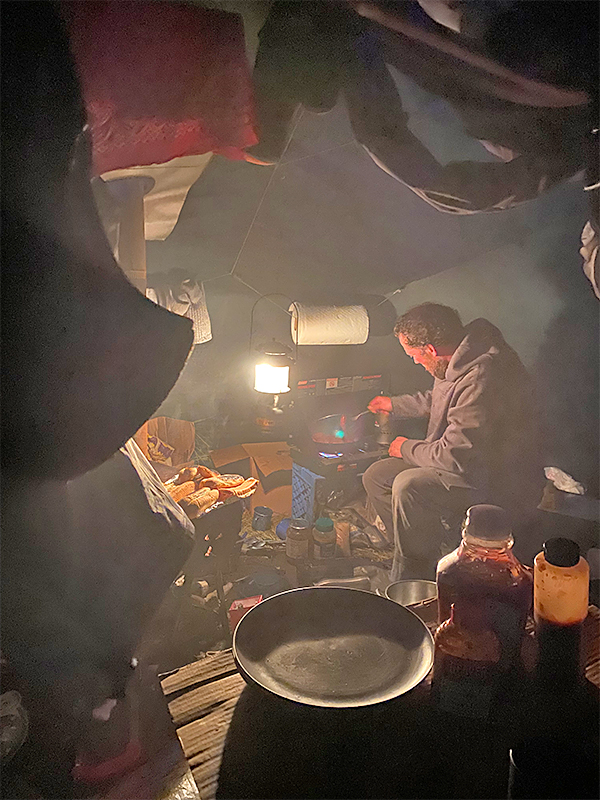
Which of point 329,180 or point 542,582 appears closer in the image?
point 542,582

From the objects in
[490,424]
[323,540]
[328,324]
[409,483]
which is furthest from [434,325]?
[323,540]

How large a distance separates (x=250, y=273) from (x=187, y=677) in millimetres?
2119

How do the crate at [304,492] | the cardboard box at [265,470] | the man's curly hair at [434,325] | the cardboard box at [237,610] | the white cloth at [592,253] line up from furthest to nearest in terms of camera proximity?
1. the cardboard box at [265,470]
2. the crate at [304,492]
3. the man's curly hair at [434,325]
4. the cardboard box at [237,610]
5. the white cloth at [592,253]

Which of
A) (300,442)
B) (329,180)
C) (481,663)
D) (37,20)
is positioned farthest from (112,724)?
(300,442)

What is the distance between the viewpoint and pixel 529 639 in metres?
0.78

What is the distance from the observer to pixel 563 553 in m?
0.68

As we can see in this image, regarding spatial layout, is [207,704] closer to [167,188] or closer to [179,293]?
[167,188]

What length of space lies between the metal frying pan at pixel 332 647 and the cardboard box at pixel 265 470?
1868 millimetres

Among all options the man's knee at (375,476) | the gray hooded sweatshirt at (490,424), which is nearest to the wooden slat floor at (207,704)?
the gray hooded sweatshirt at (490,424)

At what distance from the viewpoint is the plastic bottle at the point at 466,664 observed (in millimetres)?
638

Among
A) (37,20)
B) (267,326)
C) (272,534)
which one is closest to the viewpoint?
(37,20)

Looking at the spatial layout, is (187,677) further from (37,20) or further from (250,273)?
(250,273)

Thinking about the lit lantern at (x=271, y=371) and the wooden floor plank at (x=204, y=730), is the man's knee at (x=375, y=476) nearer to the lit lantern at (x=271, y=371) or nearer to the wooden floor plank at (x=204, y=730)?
the lit lantern at (x=271, y=371)

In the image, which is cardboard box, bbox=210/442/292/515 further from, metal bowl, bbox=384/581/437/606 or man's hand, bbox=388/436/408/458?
metal bowl, bbox=384/581/437/606
